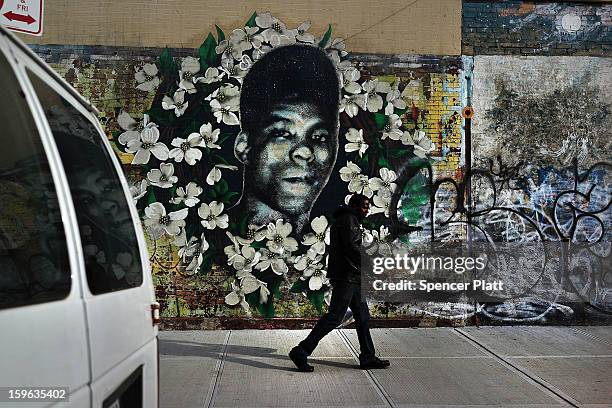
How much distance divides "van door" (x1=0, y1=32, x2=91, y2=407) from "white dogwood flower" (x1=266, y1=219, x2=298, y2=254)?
23.7ft

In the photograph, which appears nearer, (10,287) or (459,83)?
(10,287)

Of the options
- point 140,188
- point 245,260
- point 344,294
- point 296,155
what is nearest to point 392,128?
point 296,155

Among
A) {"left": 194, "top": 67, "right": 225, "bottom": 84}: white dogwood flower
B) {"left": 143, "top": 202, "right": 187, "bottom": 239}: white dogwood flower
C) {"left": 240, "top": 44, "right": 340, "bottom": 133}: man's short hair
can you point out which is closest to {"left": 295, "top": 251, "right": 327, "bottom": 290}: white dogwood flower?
{"left": 143, "top": 202, "right": 187, "bottom": 239}: white dogwood flower

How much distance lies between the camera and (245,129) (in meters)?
9.63

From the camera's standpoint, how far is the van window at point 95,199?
8.19 feet

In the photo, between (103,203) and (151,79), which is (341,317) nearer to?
(151,79)

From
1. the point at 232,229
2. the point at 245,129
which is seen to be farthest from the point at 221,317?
the point at 245,129

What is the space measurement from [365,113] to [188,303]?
3521mm

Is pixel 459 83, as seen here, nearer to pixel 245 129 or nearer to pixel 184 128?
pixel 245 129

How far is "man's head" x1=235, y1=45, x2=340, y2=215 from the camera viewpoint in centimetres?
964

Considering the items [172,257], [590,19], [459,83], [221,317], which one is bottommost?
[221,317]

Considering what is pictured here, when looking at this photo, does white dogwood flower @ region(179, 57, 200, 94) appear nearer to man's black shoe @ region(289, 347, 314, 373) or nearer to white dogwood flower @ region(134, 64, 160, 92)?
white dogwood flower @ region(134, 64, 160, 92)

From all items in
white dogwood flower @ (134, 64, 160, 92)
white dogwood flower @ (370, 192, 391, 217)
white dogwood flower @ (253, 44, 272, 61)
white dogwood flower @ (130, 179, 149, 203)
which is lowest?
white dogwood flower @ (370, 192, 391, 217)

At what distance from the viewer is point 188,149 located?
31.4 feet
